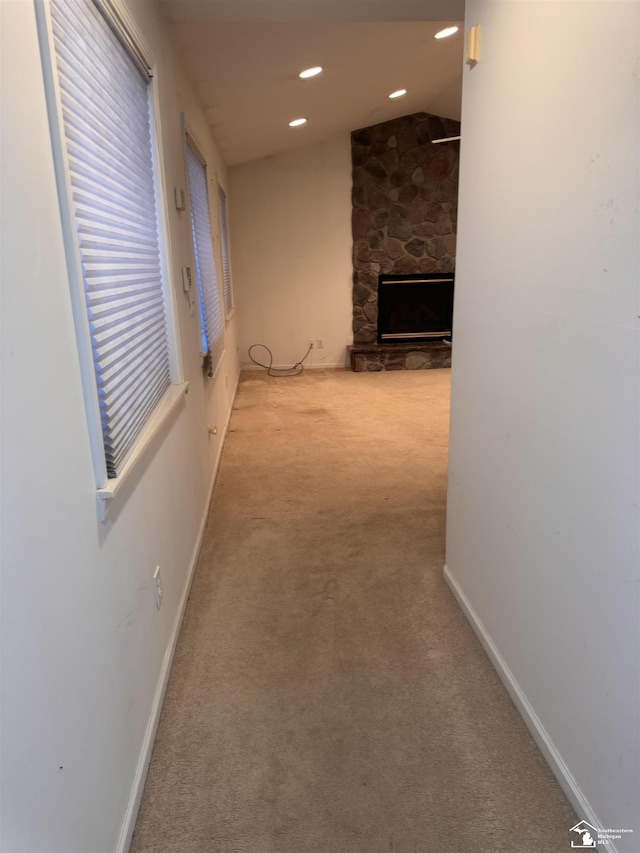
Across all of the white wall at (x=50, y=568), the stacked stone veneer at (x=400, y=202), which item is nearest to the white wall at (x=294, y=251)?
the stacked stone veneer at (x=400, y=202)

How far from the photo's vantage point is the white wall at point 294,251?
631cm

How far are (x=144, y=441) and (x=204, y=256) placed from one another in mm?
2332

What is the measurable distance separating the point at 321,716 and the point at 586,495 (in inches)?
40.5

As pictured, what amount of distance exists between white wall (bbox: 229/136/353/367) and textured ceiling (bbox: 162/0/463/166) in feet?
2.03

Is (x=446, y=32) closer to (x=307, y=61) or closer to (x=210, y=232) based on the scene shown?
(x=307, y=61)

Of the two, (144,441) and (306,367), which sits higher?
(144,441)

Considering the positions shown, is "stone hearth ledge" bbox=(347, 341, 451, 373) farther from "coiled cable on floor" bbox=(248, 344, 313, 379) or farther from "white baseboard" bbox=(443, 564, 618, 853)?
"white baseboard" bbox=(443, 564, 618, 853)

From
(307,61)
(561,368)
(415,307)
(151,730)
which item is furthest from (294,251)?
(151,730)

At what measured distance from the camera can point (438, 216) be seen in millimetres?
6484

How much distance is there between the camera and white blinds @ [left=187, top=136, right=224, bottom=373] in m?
3.21

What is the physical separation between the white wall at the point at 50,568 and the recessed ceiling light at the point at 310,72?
2843 millimetres

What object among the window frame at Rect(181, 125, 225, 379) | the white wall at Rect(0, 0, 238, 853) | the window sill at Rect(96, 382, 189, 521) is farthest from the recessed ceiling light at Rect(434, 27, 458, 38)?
the white wall at Rect(0, 0, 238, 853)

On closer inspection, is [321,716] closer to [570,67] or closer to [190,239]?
[570,67]

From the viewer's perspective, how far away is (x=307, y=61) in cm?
325
